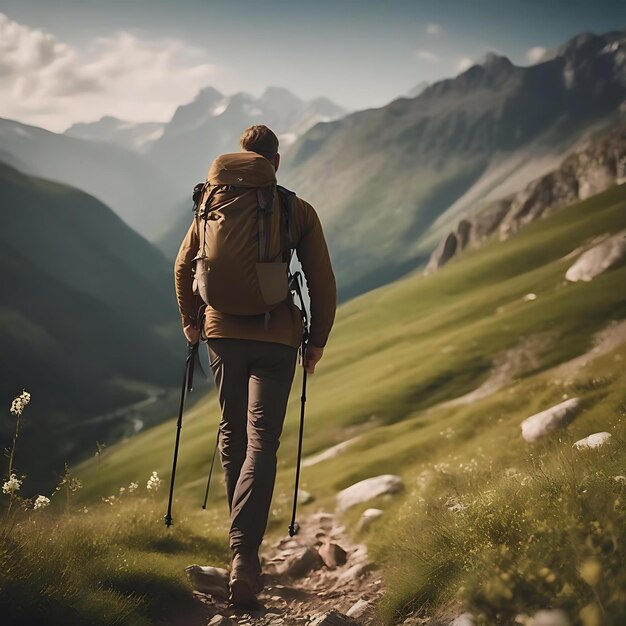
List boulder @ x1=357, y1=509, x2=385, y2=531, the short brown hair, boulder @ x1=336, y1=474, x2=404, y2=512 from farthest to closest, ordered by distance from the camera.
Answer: boulder @ x1=336, y1=474, x2=404, y2=512
boulder @ x1=357, y1=509, x2=385, y2=531
the short brown hair

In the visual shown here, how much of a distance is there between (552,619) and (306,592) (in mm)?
6794

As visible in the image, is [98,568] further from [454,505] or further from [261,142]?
[261,142]

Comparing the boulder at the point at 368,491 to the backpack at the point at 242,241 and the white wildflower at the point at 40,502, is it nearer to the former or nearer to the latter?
the backpack at the point at 242,241

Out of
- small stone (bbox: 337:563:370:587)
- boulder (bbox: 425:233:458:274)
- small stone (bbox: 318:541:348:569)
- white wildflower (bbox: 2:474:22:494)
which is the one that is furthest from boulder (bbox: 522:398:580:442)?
boulder (bbox: 425:233:458:274)

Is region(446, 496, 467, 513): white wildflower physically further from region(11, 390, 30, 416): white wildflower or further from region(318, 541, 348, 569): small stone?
region(11, 390, 30, 416): white wildflower

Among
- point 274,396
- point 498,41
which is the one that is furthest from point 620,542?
point 498,41

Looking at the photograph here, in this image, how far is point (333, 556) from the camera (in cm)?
1198

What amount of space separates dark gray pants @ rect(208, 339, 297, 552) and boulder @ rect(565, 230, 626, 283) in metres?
49.8

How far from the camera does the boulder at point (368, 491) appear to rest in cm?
1953

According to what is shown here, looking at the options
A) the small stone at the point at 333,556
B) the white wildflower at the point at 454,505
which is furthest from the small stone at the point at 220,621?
the small stone at the point at 333,556

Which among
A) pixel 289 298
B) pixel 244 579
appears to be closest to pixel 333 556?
pixel 244 579

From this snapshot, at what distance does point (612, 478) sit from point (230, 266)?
4.54 m

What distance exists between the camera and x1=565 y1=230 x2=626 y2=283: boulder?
52.2 metres

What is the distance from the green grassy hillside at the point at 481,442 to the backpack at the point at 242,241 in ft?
7.79
